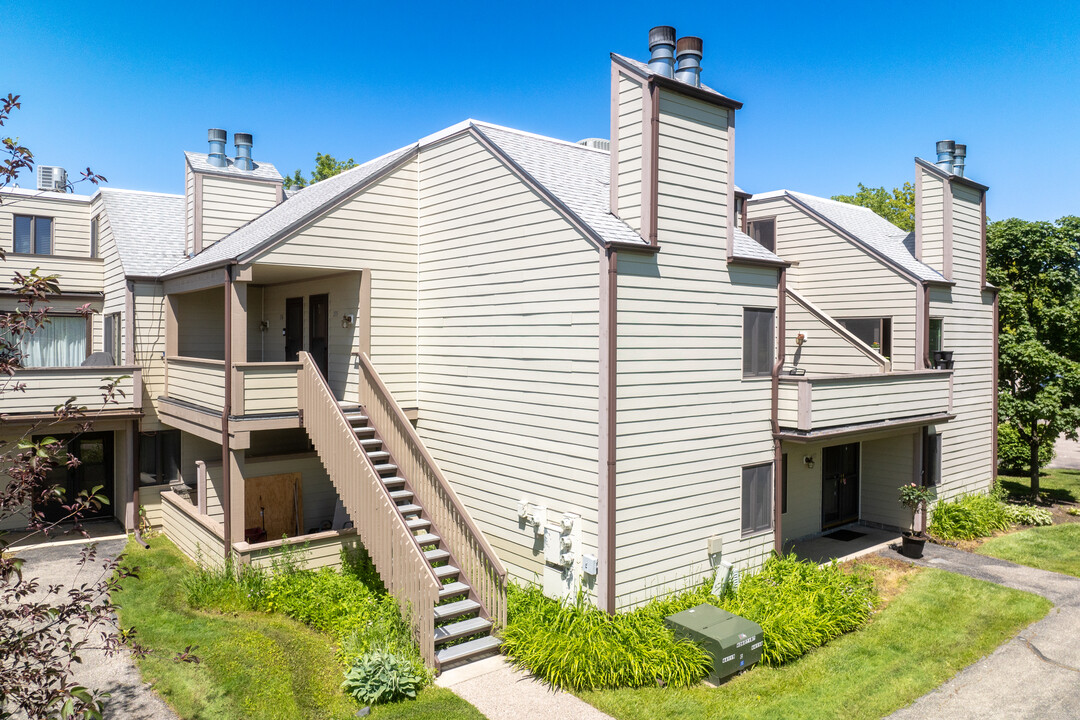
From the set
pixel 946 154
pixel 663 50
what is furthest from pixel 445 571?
pixel 946 154

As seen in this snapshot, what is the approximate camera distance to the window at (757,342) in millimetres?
12289

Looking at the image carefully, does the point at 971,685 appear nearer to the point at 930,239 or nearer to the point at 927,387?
the point at 927,387

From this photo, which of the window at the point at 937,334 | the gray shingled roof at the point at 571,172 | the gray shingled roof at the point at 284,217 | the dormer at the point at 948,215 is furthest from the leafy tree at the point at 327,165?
the window at the point at 937,334


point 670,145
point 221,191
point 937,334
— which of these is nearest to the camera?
point 670,145

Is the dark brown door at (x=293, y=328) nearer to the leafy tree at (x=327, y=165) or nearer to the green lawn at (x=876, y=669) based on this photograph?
the green lawn at (x=876, y=669)

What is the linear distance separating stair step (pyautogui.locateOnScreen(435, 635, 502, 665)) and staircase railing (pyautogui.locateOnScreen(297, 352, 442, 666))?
0.61 feet

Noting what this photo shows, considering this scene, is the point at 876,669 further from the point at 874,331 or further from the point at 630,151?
the point at 874,331

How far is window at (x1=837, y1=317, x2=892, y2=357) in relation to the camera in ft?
55.2

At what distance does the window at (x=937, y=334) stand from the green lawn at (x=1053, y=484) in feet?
25.1

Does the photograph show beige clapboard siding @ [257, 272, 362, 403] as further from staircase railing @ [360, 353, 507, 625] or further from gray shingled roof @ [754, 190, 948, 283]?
gray shingled roof @ [754, 190, 948, 283]

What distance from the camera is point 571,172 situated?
1291cm

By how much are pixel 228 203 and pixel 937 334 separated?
17.8 metres

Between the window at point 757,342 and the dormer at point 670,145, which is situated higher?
the dormer at point 670,145

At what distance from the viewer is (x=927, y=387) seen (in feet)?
49.0
